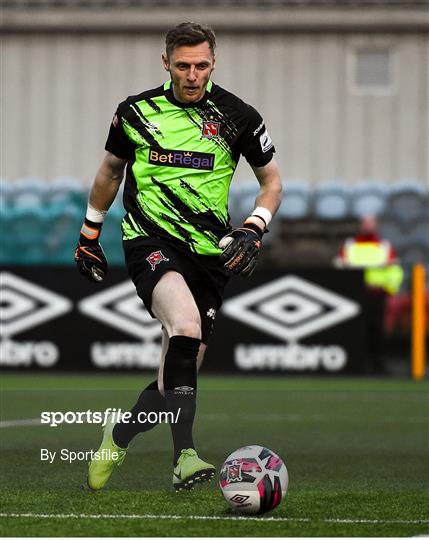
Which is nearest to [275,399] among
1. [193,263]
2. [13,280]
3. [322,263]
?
[13,280]

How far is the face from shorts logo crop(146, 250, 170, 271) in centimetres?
72

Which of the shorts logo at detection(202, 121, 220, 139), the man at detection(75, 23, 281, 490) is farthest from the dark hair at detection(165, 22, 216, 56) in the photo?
the shorts logo at detection(202, 121, 220, 139)

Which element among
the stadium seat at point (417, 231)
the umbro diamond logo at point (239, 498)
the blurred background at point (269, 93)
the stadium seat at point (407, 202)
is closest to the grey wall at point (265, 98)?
the blurred background at point (269, 93)

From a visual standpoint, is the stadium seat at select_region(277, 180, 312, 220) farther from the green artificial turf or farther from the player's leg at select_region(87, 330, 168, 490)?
the player's leg at select_region(87, 330, 168, 490)

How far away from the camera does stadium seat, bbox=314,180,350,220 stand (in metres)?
20.8

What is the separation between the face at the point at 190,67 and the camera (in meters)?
6.03

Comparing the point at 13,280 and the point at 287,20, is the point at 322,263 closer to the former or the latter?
the point at 287,20

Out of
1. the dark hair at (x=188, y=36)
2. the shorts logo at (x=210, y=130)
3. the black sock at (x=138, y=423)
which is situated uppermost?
the dark hair at (x=188, y=36)

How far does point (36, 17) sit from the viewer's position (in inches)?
843

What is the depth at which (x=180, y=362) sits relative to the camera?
587cm

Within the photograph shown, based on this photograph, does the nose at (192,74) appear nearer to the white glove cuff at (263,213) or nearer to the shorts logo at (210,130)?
the shorts logo at (210,130)

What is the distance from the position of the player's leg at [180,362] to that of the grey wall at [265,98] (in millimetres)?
15502

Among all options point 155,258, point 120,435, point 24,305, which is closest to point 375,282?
point 24,305

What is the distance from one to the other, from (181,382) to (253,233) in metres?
0.77
